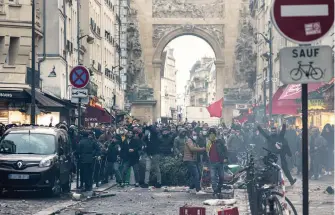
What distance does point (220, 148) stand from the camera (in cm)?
2484

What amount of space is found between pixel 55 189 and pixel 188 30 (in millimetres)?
67491

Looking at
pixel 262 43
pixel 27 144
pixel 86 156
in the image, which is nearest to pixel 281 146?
pixel 86 156

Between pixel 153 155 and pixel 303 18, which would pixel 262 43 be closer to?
pixel 153 155

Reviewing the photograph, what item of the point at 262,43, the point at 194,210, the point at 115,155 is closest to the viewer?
the point at 194,210

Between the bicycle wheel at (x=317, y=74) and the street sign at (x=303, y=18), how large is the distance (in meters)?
0.31

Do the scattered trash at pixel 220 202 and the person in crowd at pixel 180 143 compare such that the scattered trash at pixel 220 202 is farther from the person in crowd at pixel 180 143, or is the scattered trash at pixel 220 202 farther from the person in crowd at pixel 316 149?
the person in crowd at pixel 316 149

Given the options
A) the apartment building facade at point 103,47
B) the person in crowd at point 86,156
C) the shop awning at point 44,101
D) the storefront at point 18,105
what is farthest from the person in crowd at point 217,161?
the apartment building facade at point 103,47

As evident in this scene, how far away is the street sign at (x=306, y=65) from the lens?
9.03 meters

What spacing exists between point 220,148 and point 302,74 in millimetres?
15862

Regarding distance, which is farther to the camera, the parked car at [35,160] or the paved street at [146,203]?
the parked car at [35,160]

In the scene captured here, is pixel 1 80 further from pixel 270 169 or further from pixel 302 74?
pixel 302 74

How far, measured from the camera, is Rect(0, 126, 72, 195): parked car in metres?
21.7

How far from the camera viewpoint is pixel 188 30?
3524 inches

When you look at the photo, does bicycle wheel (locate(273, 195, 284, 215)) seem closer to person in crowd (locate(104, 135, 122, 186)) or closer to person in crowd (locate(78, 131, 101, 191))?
person in crowd (locate(78, 131, 101, 191))
